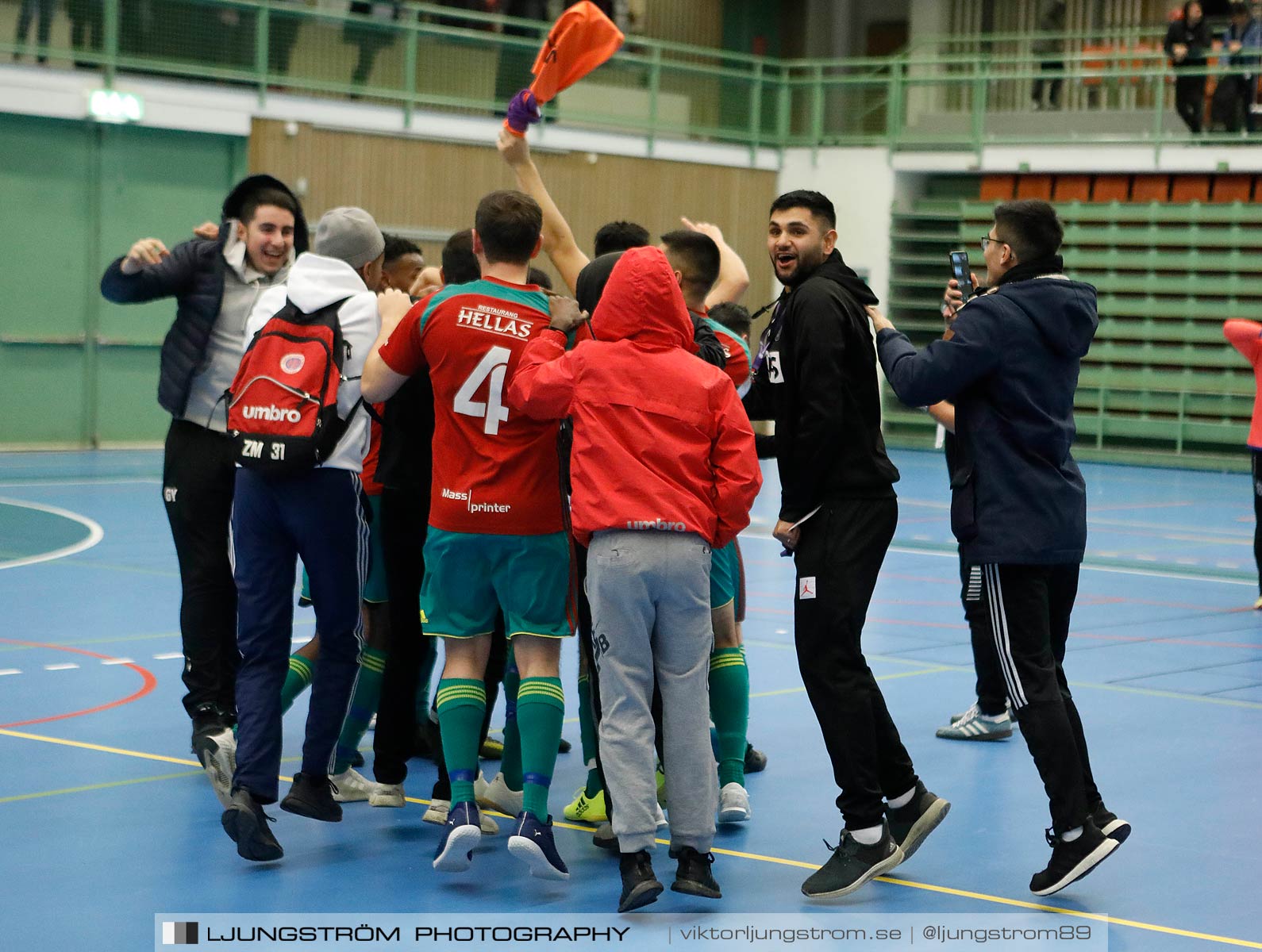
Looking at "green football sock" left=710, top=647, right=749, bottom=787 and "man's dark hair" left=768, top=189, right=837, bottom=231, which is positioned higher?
"man's dark hair" left=768, top=189, right=837, bottom=231

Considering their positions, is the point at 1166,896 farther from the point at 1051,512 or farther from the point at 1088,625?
the point at 1088,625

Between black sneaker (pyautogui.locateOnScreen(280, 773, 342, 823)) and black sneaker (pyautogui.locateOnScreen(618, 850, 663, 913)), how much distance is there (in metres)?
1.13

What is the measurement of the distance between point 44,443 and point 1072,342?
16522mm

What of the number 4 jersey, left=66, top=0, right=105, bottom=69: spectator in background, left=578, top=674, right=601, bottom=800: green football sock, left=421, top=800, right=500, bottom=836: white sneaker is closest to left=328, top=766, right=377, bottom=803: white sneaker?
left=421, top=800, right=500, bottom=836: white sneaker

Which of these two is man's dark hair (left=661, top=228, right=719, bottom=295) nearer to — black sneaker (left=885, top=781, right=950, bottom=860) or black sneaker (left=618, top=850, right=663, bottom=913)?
black sneaker (left=885, top=781, right=950, bottom=860)

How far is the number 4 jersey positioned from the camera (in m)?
5.04

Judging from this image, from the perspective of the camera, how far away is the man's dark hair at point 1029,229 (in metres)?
5.05

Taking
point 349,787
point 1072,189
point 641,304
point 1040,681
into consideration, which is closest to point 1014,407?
point 1040,681

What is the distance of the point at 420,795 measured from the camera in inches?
232

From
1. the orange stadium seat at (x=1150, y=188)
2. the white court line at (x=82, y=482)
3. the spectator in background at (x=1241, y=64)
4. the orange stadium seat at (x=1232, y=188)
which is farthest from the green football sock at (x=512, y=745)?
the orange stadium seat at (x=1150, y=188)

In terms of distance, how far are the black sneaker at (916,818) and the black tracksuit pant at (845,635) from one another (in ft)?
0.65

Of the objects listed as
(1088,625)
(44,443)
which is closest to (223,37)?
(44,443)

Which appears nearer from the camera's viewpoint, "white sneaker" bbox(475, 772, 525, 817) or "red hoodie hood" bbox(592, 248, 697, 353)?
"red hoodie hood" bbox(592, 248, 697, 353)

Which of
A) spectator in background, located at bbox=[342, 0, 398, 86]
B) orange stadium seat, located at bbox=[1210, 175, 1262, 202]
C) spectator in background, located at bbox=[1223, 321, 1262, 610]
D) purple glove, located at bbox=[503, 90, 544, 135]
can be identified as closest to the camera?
purple glove, located at bbox=[503, 90, 544, 135]
